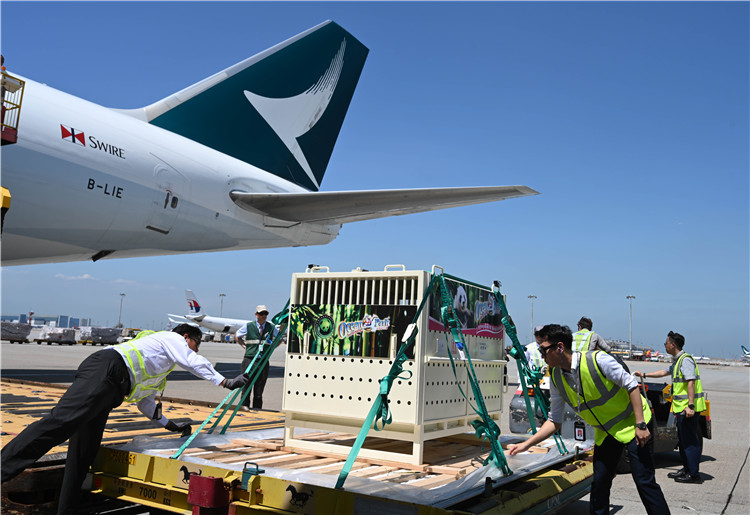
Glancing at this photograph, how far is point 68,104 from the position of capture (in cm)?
1108

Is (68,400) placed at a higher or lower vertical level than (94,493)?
higher

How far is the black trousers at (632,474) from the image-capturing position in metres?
3.97

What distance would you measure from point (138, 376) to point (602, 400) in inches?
128

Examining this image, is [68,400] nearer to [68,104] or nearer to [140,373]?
[140,373]

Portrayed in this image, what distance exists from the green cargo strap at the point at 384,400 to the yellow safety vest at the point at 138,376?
1659 mm

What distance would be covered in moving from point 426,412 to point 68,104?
9940 mm

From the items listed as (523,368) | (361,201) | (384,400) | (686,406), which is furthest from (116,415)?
(361,201)

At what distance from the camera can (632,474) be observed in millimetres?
3953

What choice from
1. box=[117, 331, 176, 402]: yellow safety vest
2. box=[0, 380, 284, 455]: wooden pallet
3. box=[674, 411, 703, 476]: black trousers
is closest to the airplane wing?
box=[674, 411, 703, 476]: black trousers

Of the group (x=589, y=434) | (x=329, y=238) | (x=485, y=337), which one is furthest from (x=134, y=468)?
(x=329, y=238)

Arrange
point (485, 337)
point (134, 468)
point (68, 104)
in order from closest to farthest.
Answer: point (134, 468) → point (485, 337) → point (68, 104)

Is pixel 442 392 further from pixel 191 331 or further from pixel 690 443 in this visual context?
pixel 690 443

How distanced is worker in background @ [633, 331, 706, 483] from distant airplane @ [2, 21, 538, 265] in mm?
4312

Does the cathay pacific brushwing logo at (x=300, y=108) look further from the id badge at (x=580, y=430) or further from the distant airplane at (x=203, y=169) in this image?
the id badge at (x=580, y=430)
